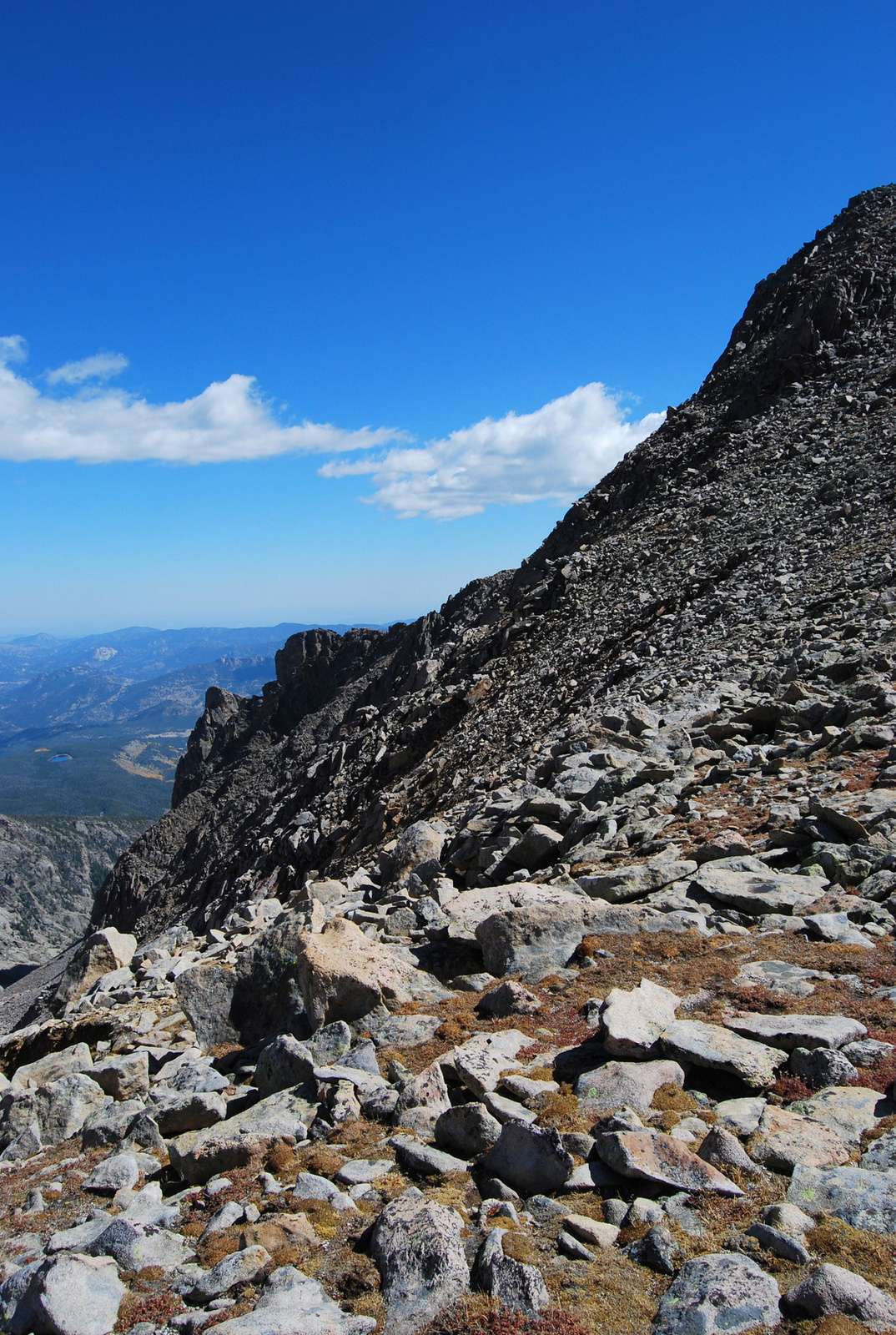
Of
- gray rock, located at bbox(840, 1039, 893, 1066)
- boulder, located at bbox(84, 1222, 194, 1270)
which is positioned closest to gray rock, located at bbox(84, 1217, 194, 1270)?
boulder, located at bbox(84, 1222, 194, 1270)

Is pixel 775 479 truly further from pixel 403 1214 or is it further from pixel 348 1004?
pixel 403 1214

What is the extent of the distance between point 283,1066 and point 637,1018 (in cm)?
371

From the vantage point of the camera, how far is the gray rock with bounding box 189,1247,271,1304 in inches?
191

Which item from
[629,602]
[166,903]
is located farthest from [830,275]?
[166,903]

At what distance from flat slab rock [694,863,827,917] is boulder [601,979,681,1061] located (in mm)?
2486

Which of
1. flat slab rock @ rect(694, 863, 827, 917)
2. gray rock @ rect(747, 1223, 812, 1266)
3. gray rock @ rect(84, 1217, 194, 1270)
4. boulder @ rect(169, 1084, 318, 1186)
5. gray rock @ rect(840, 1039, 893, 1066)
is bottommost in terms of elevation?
boulder @ rect(169, 1084, 318, 1186)

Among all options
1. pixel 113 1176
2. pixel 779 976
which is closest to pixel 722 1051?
pixel 779 976

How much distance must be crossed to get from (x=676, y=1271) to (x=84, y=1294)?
3716mm

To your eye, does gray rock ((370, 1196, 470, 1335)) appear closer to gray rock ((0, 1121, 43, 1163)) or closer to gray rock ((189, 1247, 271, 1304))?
gray rock ((189, 1247, 271, 1304))

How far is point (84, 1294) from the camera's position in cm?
476

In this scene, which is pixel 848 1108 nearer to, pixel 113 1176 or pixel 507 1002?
pixel 507 1002

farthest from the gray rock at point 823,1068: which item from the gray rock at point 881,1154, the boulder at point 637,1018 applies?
the boulder at point 637,1018

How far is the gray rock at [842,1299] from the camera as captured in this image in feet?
12.6

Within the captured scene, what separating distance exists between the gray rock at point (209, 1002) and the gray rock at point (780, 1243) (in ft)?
23.2
